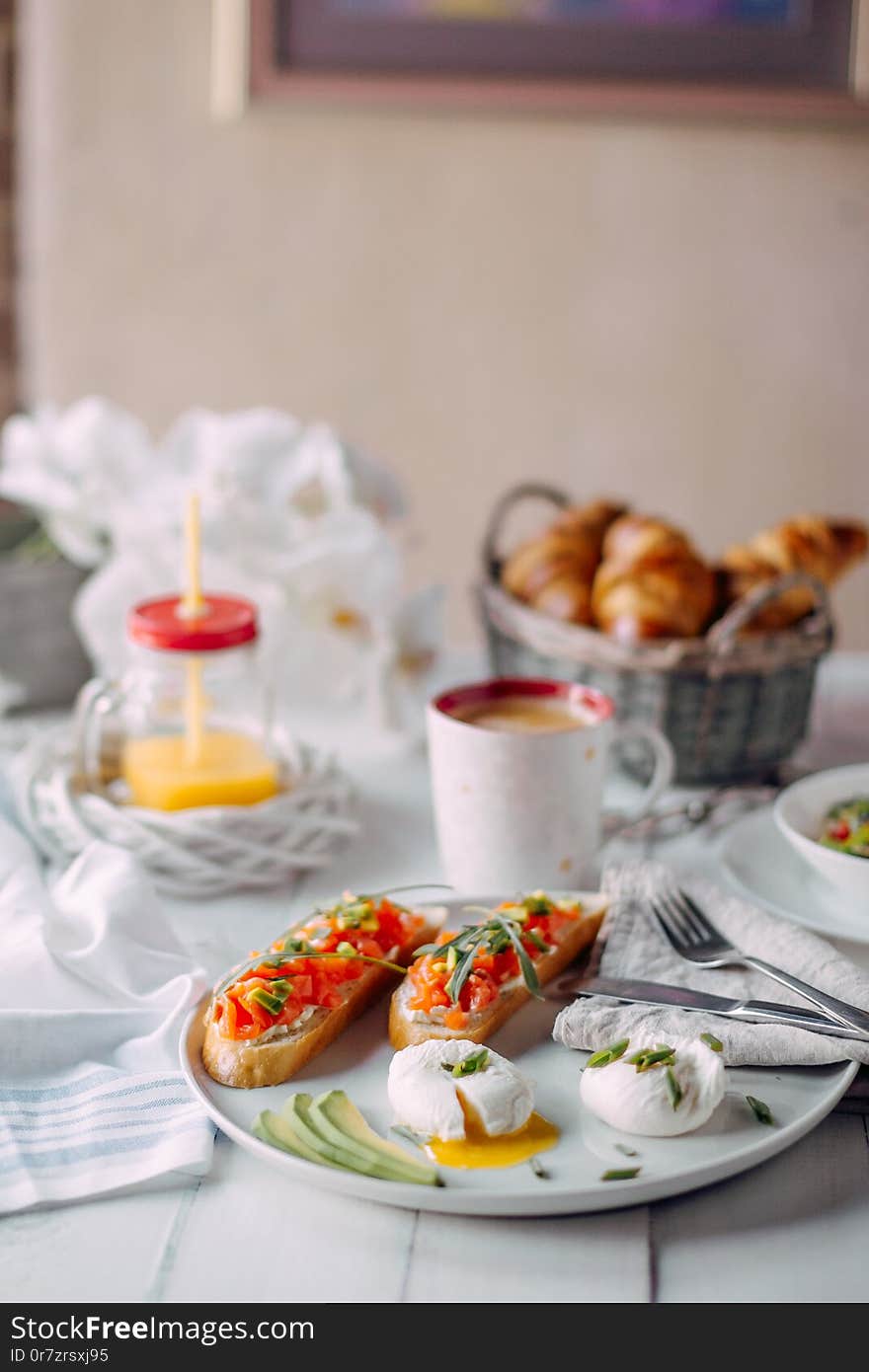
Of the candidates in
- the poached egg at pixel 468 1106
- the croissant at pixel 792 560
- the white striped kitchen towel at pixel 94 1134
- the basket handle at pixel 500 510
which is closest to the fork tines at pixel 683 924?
the poached egg at pixel 468 1106

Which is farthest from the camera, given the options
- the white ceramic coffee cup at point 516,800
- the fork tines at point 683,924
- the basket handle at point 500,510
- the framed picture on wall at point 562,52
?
the framed picture on wall at point 562,52

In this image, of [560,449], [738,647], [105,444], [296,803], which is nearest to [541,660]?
[738,647]

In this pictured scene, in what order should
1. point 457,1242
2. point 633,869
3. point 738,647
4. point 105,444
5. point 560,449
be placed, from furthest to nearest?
point 560,449
point 105,444
point 738,647
point 633,869
point 457,1242

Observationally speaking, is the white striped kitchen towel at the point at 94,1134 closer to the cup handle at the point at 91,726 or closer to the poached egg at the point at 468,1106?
the poached egg at the point at 468,1106

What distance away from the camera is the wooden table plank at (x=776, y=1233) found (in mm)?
639

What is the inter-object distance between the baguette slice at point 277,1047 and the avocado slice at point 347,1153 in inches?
1.4

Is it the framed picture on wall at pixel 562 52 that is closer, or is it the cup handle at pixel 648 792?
the cup handle at pixel 648 792

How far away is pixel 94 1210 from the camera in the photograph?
69cm

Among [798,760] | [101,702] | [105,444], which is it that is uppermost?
[105,444]

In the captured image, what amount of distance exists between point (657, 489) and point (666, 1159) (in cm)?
192

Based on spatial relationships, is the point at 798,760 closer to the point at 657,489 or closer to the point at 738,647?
the point at 738,647

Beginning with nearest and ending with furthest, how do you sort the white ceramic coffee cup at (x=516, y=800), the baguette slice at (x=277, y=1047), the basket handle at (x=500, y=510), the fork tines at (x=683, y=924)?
the baguette slice at (x=277, y=1047)
the fork tines at (x=683, y=924)
the white ceramic coffee cup at (x=516, y=800)
the basket handle at (x=500, y=510)

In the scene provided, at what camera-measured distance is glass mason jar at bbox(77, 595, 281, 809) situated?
110cm

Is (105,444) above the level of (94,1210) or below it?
above
